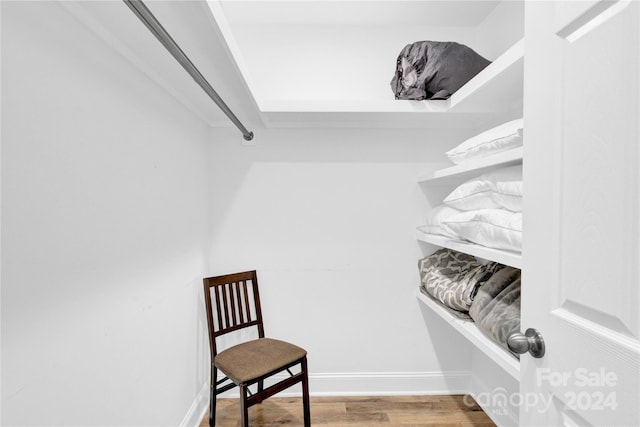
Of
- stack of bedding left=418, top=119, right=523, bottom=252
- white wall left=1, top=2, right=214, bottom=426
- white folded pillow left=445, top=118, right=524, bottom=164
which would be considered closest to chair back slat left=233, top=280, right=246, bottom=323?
white wall left=1, top=2, right=214, bottom=426

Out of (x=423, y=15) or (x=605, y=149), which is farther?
(x=423, y=15)

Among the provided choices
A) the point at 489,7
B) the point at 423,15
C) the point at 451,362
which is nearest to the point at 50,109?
the point at 423,15

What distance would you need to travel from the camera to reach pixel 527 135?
810 mm

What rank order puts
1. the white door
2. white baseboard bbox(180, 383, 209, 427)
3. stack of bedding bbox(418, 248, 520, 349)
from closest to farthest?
the white door < stack of bedding bbox(418, 248, 520, 349) < white baseboard bbox(180, 383, 209, 427)

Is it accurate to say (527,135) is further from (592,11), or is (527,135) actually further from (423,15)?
(423,15)

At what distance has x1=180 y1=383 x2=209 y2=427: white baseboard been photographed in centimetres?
162

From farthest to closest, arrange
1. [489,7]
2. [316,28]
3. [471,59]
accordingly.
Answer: [316,28] → [489,7] → [471,59]

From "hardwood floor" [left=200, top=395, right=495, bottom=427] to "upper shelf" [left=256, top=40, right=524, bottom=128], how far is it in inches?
68.9

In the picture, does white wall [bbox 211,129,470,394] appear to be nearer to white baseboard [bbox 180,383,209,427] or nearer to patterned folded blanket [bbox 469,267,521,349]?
white baseboard [bbox 180,383,209,427]

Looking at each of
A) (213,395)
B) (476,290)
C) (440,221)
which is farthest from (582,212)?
(213,395)

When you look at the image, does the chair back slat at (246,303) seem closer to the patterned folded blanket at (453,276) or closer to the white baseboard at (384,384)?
the white baseboard at (384,384)

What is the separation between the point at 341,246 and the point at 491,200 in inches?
39.8

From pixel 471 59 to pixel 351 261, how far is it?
133 centimetres

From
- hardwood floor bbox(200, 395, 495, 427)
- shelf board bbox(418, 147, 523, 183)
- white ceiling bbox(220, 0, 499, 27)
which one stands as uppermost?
white ceiling bbox(220, 0, 499, 27)
